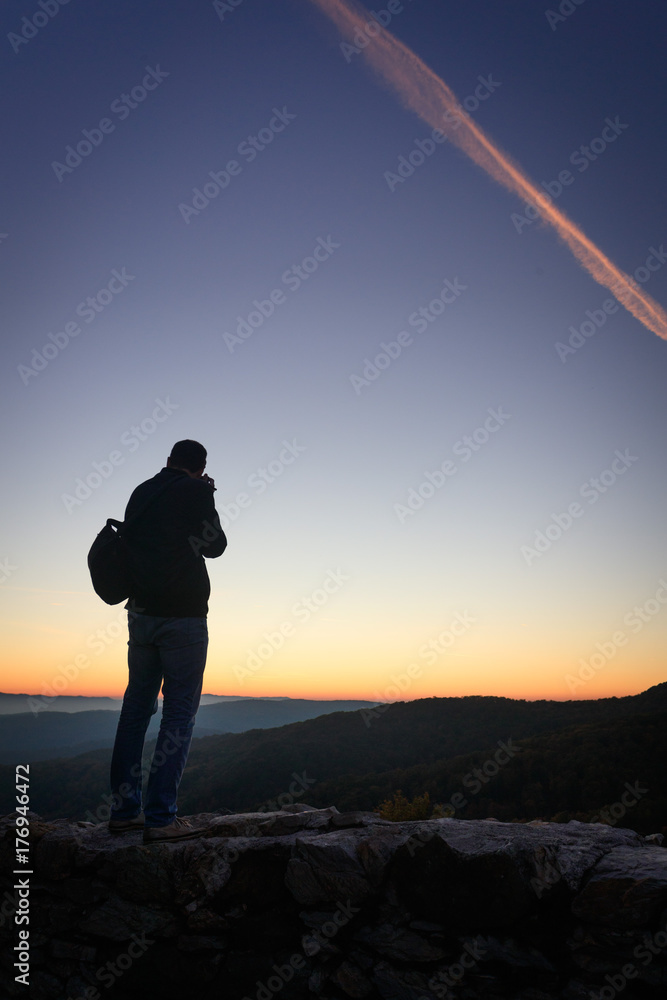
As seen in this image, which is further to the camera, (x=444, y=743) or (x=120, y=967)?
(x=444, y=743)

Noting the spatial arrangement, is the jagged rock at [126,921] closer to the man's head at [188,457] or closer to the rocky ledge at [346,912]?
the rocky ledge at [346,912]

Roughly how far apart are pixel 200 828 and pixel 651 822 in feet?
80.5

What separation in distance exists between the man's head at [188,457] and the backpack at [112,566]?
0.41 metres

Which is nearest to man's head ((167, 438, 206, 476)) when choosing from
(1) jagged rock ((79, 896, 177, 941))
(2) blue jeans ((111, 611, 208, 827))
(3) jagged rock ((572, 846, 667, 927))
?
(2) blue jeans ((111, 611, 208, 827))

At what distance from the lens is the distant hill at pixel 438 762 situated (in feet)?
88.8

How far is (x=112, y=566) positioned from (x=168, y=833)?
1.61 meters

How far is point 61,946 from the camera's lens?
2.93m

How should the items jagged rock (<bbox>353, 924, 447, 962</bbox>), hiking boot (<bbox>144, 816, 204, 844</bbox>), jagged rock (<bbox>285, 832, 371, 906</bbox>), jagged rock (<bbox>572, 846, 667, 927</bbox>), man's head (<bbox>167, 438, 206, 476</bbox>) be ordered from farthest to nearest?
man's head (<bbox>167, 438, 206, 476</bbox>) < hiking boot (<bbox>144, 816, 204, 844</bbox>) < jagged rock (<bbox>285, 832, 371, 906</bbox>) < jagged rock (<bbox>353, 924, 447, 962</bbox>) < jagged rock (<bbox>572, 846, 667, 927</bbox>)

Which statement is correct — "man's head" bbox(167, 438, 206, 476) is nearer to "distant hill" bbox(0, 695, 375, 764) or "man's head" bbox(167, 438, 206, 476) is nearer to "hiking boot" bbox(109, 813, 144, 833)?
"hiking boot" bbox(109, 813, 144, 833)

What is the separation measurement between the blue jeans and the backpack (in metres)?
0.17

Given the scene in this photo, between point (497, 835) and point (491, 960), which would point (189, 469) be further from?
point (491, 960)

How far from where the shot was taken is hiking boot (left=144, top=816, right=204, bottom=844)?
292 centimetres

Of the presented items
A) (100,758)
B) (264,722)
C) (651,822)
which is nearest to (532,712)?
(651,822)

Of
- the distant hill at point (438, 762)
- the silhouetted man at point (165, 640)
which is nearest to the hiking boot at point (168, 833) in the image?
the silhouetted man at point (165, 640)
